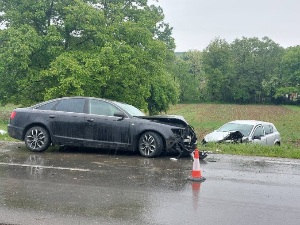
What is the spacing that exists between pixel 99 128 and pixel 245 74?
311 ft

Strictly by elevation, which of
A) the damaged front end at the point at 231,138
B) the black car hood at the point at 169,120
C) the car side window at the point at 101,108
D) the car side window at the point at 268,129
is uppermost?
the car side window at the point at 101,108

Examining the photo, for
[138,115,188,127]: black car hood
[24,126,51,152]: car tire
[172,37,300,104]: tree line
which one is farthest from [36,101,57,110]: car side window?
[172,37,300,104]: tree line

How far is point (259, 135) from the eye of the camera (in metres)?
15.0

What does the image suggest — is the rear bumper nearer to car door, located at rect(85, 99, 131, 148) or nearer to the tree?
car door, located at rect(85, 99, 131, 148)

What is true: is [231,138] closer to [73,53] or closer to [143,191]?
[143,191]

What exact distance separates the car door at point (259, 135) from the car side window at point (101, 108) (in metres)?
7.00

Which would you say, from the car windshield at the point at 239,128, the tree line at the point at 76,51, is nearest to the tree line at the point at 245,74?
the tree line at the point at 76,51

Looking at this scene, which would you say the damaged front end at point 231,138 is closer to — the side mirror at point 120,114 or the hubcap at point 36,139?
the side mirror at point 120,114

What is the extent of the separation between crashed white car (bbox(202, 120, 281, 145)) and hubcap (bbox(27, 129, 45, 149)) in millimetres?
6711

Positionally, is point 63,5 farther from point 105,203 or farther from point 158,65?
point 105,203

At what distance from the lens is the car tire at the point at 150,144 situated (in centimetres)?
954

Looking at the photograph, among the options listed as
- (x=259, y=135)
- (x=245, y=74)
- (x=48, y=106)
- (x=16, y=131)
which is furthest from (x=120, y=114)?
(x=245, y=74)

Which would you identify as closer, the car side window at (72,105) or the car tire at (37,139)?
the car tire at (37,139)

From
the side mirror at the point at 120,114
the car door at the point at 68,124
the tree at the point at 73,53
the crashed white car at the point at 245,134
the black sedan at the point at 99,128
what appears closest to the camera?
the black sedan at the point at 99,128
